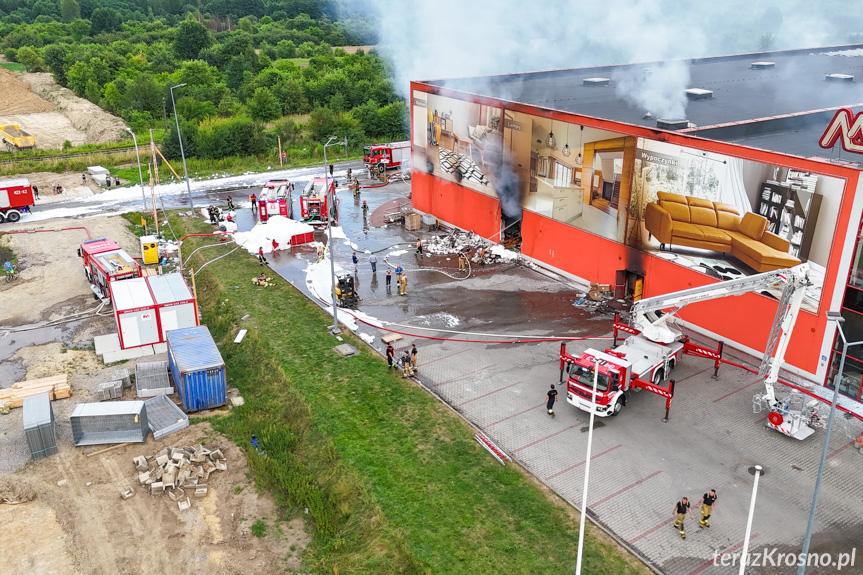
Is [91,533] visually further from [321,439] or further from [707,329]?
[707,329]

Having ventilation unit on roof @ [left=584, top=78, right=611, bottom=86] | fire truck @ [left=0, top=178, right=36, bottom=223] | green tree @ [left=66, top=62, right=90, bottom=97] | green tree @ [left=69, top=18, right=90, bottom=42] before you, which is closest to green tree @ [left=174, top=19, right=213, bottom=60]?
green tree @ [left=66, top=62, right=90, bottom=97]

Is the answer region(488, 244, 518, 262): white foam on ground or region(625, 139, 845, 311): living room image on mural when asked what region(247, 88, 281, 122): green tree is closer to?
region(488, 244, 518, 262): white foam on ground

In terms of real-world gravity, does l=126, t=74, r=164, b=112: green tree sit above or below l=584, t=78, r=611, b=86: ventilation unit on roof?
below

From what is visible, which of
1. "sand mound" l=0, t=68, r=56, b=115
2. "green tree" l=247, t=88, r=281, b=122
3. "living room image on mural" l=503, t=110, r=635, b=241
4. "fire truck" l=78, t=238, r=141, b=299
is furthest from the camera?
"sand mound" l=0, t=68, r=56, b=115

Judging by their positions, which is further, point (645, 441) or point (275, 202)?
point (275, 202)

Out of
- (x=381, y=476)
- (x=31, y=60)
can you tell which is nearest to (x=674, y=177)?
(x=381, y=476)

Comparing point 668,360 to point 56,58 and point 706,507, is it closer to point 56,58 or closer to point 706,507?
point 706,507

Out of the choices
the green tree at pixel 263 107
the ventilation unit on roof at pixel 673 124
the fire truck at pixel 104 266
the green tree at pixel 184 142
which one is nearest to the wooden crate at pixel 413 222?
the fire truck at pixel 104 266
